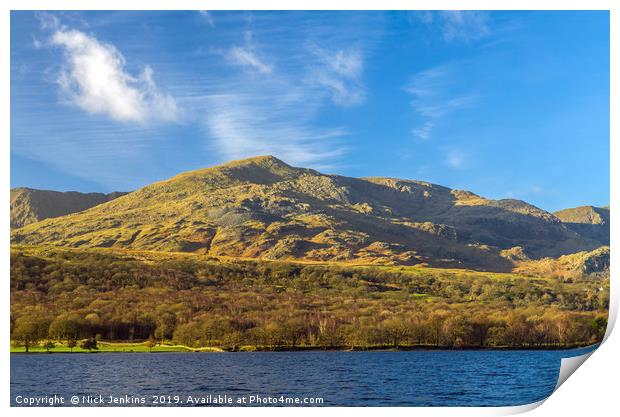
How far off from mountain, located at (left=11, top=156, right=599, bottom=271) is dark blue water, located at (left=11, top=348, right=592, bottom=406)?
67.4m

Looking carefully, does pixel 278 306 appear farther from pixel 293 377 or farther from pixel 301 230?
pixel 301 230

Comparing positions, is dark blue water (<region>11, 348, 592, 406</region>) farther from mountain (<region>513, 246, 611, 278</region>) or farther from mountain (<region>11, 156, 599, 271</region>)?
mountain (<region>11, 156, 599, 271</region>)

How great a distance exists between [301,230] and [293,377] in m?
101

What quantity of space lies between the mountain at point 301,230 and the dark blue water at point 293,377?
6741 cm

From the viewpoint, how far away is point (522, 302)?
304 feet

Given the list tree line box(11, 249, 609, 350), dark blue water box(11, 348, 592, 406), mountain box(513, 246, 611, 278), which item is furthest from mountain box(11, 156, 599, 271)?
dark blue water box(11, 348, 592, 406)

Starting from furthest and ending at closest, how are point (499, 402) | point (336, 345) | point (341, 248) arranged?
point (341, 248) → point (336, 345) → point (499, 402)

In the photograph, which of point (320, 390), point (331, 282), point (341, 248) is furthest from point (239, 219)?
point (320, 390)

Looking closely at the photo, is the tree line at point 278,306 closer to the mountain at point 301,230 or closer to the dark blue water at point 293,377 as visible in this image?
the dark blue water at point 293,377

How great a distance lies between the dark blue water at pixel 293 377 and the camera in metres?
44.2

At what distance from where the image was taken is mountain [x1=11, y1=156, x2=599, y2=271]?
138125 mm

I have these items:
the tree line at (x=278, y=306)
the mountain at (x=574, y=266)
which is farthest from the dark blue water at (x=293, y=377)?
the mountain at (x=574, y=266)
